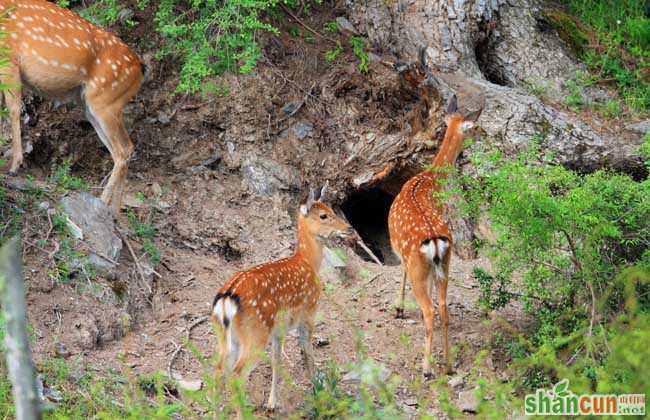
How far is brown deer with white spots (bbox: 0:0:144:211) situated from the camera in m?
9.20

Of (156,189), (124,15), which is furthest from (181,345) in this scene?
(124,15)

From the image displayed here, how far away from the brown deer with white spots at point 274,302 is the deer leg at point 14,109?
8.77ft

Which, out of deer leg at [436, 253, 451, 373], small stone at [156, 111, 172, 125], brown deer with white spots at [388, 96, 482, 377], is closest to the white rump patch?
brown deer with white spots at [388, 96, 482, 377]

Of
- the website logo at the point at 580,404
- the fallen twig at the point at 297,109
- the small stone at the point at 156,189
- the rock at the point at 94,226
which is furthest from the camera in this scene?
the fallen twig at the point at 297,109

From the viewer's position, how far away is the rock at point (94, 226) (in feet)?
28.2

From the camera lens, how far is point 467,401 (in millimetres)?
7797

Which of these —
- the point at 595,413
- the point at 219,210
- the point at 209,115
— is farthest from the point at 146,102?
the point at 595,413

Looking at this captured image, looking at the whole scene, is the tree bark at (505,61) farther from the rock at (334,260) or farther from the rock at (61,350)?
the rock at (61,350)

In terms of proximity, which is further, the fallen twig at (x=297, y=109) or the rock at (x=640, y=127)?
the rock at (x=640, y=127)

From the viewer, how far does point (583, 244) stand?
26.3 ft

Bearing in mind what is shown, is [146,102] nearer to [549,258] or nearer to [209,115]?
[209,115]

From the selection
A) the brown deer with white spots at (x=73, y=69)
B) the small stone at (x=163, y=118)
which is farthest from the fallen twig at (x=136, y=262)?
the small stone at (x=163, y=118)

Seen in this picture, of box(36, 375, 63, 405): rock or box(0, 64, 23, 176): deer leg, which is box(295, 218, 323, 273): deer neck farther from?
box(0, 64, 23, 176): deer leg

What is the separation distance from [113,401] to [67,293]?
1.52 meters
